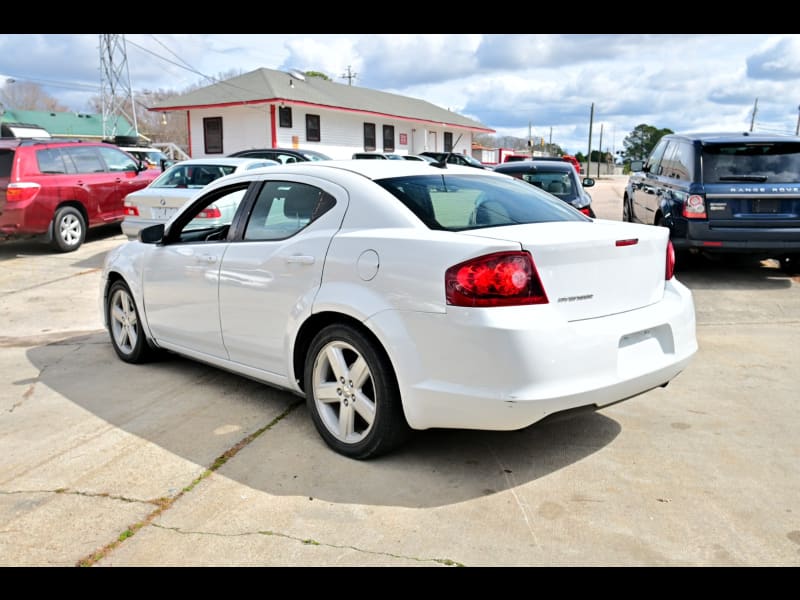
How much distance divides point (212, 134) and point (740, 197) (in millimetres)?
27886

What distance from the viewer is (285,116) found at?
31.2 m

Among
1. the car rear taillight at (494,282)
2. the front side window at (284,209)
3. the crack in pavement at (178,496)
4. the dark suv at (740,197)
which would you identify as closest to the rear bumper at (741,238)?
the dark suv at (740,197)

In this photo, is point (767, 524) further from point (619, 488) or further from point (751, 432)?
point (751, 432)

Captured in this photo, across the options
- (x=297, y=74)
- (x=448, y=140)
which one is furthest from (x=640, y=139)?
(x=297, y=74)

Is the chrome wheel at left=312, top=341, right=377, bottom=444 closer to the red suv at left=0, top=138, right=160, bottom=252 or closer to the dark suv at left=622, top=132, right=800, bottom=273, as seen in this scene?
the dark suv at left=622, top=132, right=800, bottom=273

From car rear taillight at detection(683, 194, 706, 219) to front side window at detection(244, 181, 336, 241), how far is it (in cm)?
565

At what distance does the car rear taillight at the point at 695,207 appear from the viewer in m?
8.21

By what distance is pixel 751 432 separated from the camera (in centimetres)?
408

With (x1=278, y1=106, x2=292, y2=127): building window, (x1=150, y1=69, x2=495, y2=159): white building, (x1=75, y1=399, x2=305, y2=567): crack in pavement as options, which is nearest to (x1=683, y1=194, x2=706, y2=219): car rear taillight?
(x1=75, y1=399, x2=305, y2=567): crack in pavement

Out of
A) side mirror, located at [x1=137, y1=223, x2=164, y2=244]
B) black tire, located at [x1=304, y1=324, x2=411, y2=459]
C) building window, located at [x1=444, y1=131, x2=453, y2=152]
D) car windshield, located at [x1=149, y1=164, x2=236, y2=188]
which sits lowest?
black tire, located at [x1=304, y1=324, x2=411, y2=459]

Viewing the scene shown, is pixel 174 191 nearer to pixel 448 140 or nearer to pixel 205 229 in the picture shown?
pixel 205 229

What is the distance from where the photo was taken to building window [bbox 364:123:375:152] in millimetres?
36844

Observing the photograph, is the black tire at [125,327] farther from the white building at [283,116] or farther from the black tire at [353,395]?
the white building at [283,116]
